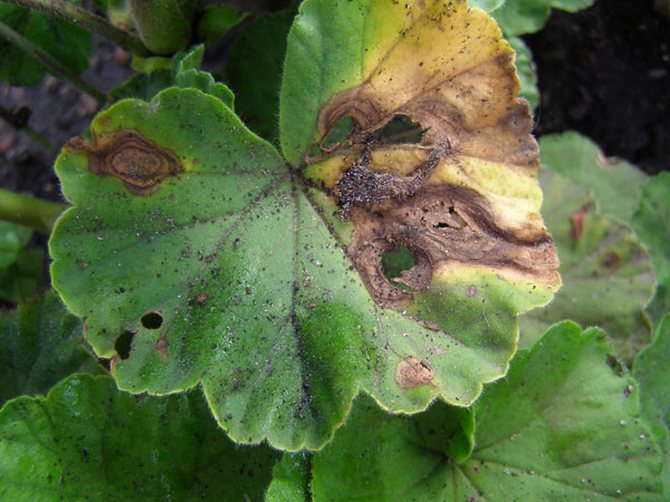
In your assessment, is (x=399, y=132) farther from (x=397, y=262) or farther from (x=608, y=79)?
(x=608, y=79)

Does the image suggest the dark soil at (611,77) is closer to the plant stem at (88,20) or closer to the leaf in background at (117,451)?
the plant stem at (88,20)

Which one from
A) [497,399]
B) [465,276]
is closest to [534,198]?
[465,276]

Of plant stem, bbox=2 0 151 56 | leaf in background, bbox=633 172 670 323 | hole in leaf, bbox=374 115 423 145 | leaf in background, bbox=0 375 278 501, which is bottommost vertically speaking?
leaf in background, bbox=633 172 670 323

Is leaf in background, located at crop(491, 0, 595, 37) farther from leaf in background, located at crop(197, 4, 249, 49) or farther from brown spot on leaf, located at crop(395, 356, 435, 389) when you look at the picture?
brown spot on leaf, located at crop(395, 356, 435, 389)

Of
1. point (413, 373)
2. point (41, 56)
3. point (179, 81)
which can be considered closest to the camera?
point (413, 373)

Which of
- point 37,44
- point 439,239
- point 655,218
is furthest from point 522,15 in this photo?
point 37,44

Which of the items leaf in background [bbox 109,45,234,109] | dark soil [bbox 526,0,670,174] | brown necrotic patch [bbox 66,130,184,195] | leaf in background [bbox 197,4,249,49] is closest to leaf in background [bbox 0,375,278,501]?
brown necrotic patch [bbox 66,130,184,195]

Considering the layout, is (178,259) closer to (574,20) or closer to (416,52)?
(416,52)
